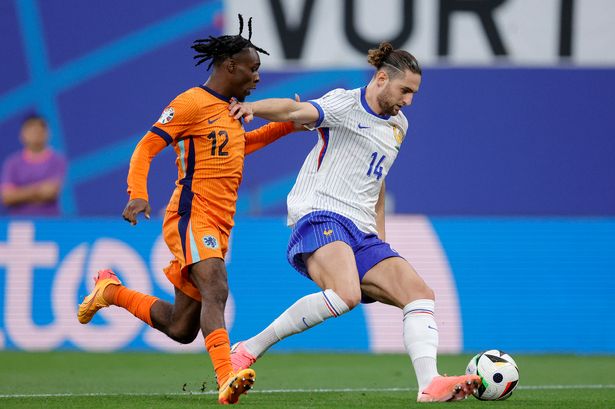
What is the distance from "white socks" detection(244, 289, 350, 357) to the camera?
6.39 metres

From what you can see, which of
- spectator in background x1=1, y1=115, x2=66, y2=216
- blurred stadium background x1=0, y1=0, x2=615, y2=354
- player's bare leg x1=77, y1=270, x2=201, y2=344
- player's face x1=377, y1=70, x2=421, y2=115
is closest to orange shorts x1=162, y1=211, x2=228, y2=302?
player's bare leg x1=77, y1=270, x2=201, y2=344

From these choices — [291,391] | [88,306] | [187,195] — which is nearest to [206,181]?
[187,195]

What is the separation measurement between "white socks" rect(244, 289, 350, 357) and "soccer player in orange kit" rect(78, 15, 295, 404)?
0.34 meters

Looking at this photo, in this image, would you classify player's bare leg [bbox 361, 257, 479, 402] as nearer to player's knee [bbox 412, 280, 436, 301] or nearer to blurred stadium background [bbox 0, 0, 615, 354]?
player's knee [bbox 412, 280, 436, 301]

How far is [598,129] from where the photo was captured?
15297mm

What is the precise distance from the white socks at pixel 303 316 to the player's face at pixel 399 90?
111 centimetres

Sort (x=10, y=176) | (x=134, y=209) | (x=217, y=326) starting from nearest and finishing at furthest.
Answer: (x=134, y=209)
(x=217, y=326)
(x=10, y=176)

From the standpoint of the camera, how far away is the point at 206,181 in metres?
6.61

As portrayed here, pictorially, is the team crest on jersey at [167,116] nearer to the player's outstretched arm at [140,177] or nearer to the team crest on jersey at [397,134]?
the player's outstretched arm at [140,177]

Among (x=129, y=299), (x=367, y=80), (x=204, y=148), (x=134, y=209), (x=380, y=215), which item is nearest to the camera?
(x=134, y=209)

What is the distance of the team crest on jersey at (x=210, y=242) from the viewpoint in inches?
256

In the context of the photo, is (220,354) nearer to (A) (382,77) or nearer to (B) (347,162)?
(B) (347,162)

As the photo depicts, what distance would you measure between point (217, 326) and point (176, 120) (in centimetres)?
111

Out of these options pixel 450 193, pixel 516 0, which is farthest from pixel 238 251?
pixel 516 0
